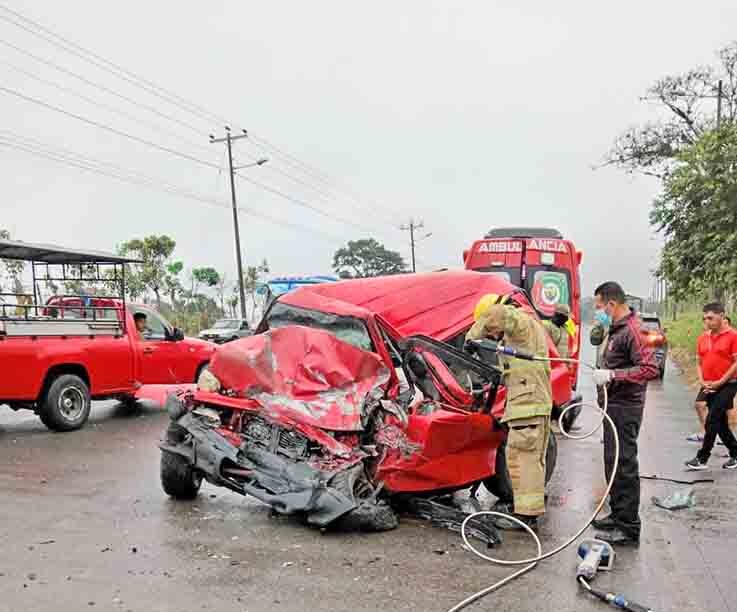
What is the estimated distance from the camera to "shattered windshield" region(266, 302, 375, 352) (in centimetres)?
575

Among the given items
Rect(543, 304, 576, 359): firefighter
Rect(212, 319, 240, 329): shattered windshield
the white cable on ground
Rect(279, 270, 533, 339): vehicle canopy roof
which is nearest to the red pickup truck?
Rect(279, 270, 533, 339): vehicle canopy roof

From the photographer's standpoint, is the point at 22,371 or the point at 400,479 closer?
the point at 400,479

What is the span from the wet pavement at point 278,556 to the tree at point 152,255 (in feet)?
82.2

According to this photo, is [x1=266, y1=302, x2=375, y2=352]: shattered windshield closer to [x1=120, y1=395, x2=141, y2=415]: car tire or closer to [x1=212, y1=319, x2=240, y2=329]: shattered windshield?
[x1=120, y1=395, x2=141, y2=415]: car tire

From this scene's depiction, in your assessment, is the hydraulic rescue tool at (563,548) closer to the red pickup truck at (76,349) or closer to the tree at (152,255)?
the red pickup truck at (76,349)

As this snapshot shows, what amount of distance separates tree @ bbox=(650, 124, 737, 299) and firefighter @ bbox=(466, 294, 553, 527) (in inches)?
375

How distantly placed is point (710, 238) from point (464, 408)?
1092 cm

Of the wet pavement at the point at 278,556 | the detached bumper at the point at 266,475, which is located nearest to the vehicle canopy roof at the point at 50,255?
the wet pavement at the point at 278,556

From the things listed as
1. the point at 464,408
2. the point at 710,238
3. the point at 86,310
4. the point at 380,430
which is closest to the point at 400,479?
the point at 380,430

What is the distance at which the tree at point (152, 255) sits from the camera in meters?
31.0

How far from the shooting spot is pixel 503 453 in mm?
5562

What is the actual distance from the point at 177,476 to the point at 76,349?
4.33 meters

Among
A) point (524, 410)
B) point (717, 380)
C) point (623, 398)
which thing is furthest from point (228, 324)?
point (623, 398)

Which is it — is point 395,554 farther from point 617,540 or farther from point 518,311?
point 518,311
